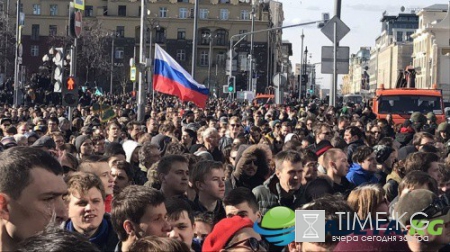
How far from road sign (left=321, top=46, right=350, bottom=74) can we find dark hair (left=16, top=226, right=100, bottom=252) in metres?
16.4

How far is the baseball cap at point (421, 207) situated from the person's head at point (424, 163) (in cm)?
372

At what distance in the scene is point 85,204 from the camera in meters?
6.79

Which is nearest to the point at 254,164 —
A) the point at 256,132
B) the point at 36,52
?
the point at 256,132

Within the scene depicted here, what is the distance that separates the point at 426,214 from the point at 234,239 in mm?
1089

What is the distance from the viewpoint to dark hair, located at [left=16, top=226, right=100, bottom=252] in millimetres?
3471

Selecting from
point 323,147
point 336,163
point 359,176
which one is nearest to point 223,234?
point 336,163

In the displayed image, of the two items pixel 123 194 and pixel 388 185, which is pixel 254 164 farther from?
pixel 123 194

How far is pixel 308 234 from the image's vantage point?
535 cm

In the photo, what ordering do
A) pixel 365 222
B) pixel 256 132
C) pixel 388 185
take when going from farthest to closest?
pixel 256 132, pixel 388 185, pixel 365 222

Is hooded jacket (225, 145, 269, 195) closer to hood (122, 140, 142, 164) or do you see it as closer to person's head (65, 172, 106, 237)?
hood (122, 140, 142, 164)

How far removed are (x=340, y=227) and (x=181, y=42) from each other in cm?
11014

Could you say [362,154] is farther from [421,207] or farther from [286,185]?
[421,207]

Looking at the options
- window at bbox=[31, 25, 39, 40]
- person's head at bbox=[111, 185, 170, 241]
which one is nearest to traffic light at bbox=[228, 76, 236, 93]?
person's head at bbox=[111, 185, 170, 241]

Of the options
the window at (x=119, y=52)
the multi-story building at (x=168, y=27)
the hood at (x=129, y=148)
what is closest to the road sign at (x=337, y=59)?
the hood at (x=129, y=148)
